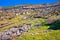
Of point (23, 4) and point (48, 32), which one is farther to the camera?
point (23, 4)

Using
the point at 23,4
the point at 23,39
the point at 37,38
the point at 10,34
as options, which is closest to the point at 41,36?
the point at 37,38

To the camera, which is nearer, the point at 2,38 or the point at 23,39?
the point at 23,39

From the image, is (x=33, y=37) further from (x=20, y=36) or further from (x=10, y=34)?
(x=10, y=34)

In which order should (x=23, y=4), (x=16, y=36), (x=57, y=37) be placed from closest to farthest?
1. (x=57, y=37)
2. (x=16, y=36)
3. (x=23, y=4)

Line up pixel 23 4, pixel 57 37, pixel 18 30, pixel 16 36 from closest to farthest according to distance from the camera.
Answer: pixel 57 37 < pixel 16 36 < pixel 18 30 < pixel 23 4

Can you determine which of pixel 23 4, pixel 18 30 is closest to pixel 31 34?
pixel 18 30

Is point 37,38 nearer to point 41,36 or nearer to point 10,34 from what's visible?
point 41,36

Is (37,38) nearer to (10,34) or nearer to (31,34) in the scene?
(31,34)

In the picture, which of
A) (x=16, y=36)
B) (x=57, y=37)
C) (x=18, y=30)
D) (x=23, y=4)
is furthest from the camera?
(x=23, y=4)
